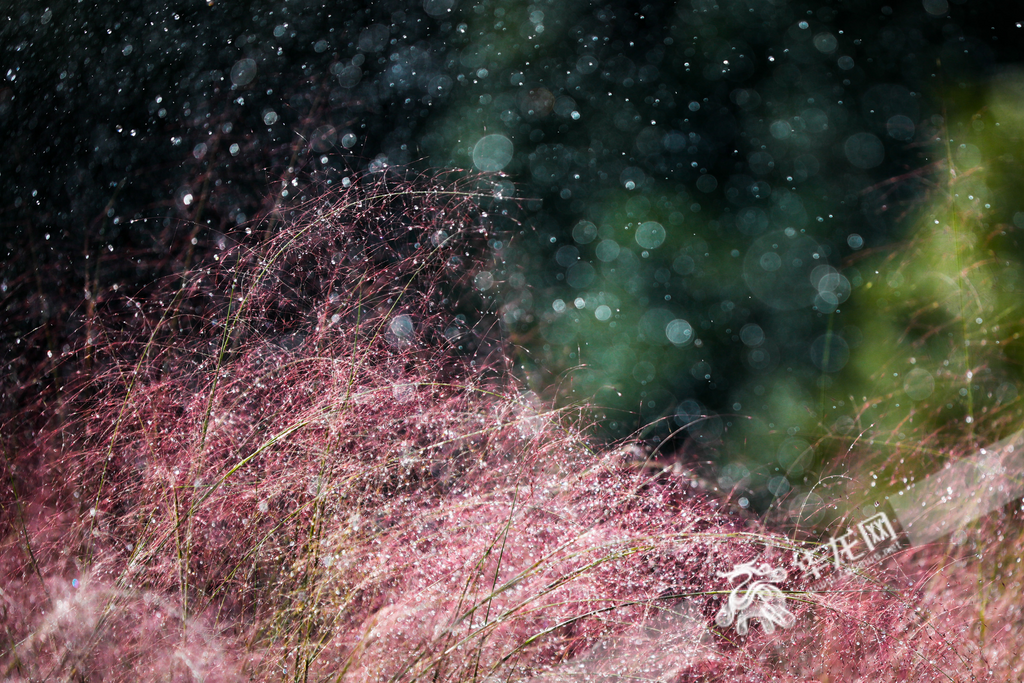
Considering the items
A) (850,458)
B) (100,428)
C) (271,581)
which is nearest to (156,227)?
(100,428)

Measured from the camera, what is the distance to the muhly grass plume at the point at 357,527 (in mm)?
863

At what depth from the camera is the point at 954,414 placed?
→ 1897 millimetres

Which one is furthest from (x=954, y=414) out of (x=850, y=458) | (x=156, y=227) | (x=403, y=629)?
(x=156, y=227)

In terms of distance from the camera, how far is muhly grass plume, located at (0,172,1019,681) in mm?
863

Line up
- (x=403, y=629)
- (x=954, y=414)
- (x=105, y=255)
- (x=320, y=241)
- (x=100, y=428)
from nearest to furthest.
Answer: (x=403, y=629) < (x=100, y=428) < (x=320, y=241) < (x=105, y=255) < (x=954, y=414)

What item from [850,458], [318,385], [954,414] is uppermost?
[318,385]

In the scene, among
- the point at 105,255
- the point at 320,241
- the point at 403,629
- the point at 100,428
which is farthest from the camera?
the point at 105,255

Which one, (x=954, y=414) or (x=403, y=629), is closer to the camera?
(x=403, y=629)

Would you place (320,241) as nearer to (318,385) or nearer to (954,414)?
(318,385)

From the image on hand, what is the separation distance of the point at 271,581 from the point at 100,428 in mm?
468

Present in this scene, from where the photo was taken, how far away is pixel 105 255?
68.2 inches

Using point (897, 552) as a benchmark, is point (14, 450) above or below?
above

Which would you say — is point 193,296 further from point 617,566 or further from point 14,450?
point 617,566

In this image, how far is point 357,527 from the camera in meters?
1.00
